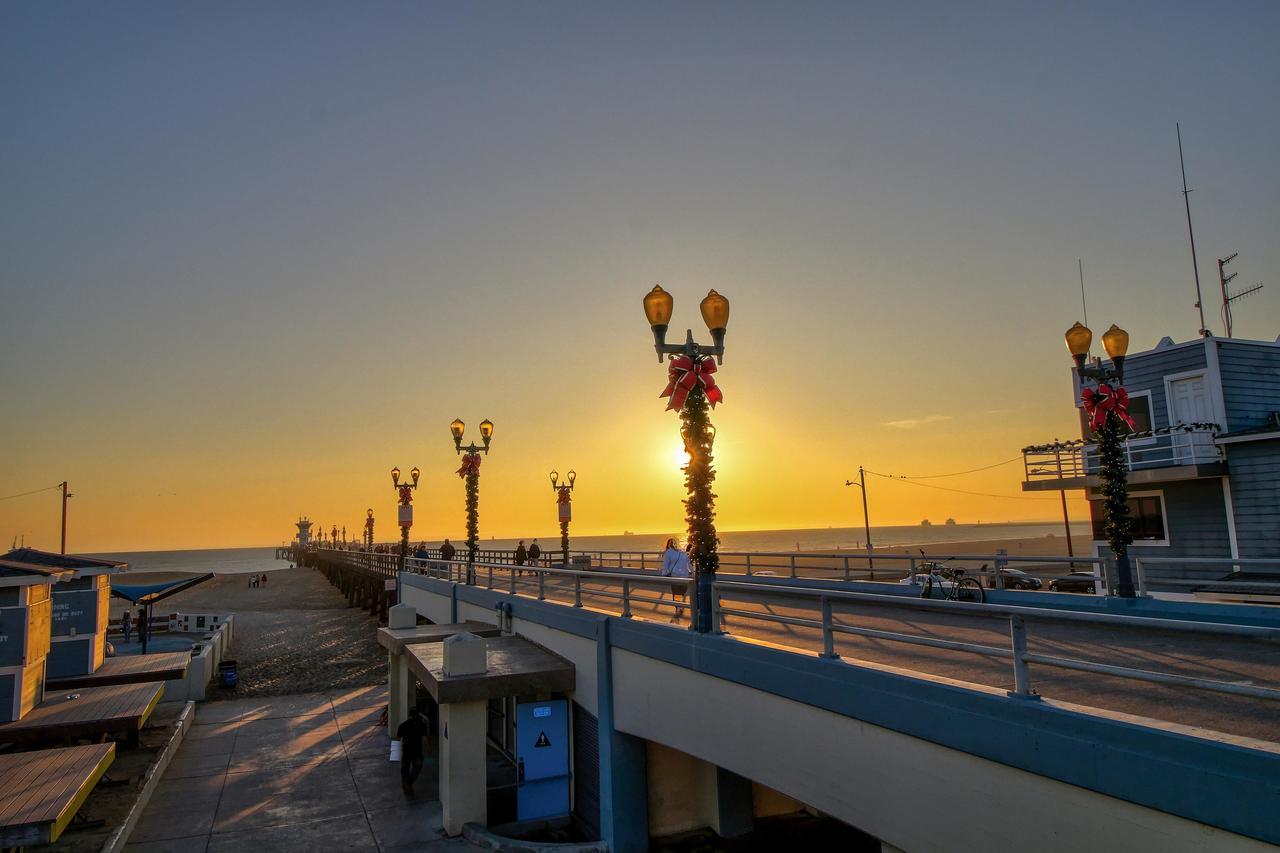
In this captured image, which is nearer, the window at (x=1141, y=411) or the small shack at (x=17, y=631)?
the small shack at (x=17, y=631)

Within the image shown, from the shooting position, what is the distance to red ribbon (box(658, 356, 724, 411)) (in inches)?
429

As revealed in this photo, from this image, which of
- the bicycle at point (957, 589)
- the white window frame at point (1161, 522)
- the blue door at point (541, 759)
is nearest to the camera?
the blue door at point (541, 759)

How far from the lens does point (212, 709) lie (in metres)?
24.2

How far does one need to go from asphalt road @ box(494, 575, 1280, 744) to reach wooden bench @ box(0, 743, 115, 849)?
834 cm

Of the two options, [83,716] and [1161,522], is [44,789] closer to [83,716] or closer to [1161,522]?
[83,716]

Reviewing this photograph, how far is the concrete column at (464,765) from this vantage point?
1366 centimetres

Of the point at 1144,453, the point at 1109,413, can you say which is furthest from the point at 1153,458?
the point at 1109,413

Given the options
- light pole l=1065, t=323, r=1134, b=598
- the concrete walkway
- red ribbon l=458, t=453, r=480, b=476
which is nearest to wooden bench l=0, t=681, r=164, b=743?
the concrete walkway

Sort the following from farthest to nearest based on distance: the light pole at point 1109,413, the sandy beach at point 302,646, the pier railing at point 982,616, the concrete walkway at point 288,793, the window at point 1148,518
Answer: the sandy beach at point 302,646, the window at point 1148,518, the concrete walkway at point 288,793, the light pole at point 1109,413, the pier railing at point 982,616

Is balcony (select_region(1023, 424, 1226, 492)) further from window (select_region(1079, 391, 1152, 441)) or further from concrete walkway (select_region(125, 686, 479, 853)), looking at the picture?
concrete walkway (select_region(125, 686, 479, 853))

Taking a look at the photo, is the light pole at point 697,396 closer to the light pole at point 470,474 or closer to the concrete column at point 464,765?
the concrete column at point 464,765

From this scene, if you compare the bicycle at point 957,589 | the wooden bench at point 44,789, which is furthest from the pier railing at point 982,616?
the wooden bench at point 44,789

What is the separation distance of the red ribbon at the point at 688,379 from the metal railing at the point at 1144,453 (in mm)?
12632

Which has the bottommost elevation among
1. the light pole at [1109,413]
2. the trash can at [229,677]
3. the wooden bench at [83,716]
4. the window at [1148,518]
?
the trash can at [229,677]
